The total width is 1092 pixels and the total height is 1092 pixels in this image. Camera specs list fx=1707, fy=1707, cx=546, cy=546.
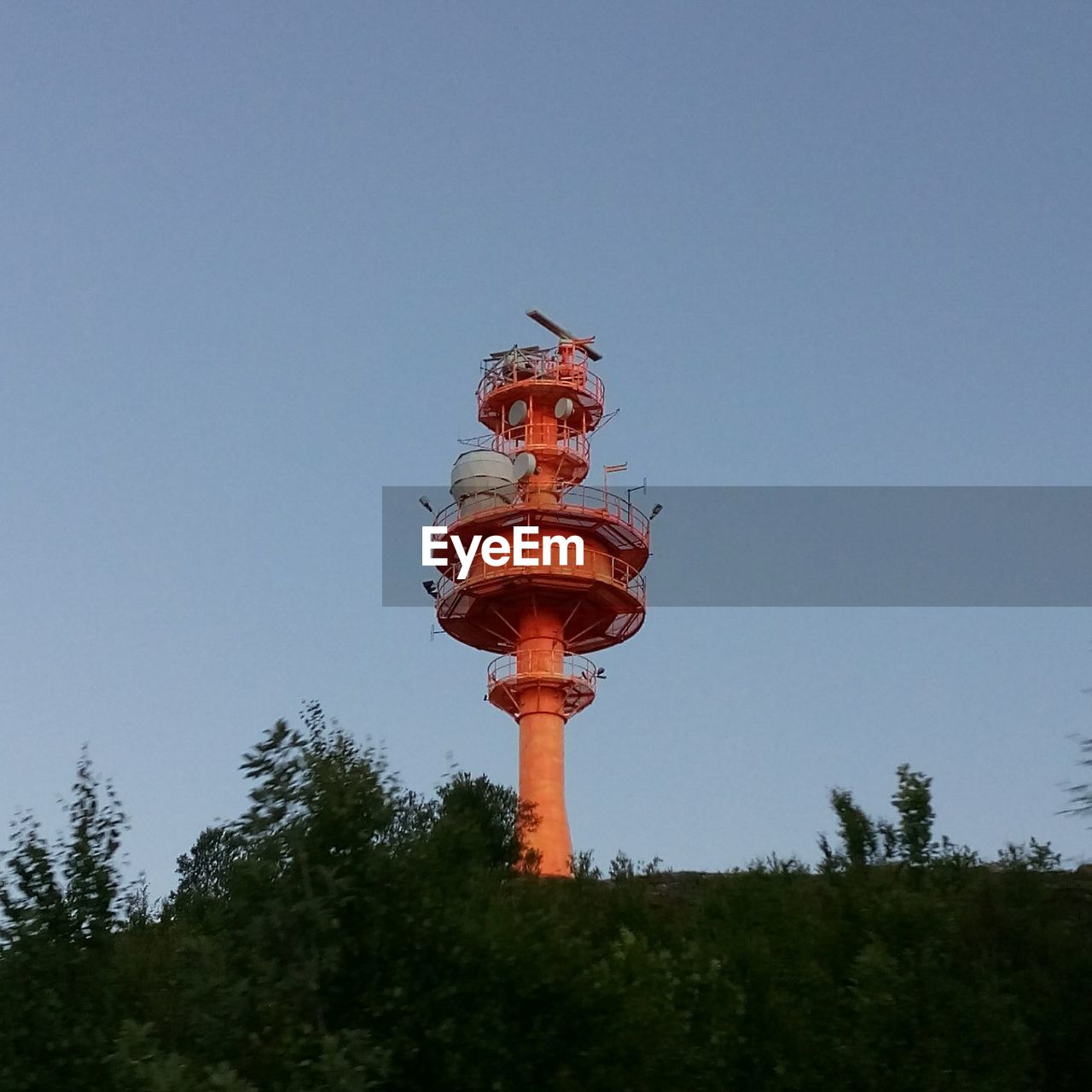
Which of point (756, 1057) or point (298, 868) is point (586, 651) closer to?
point (756, 1057)

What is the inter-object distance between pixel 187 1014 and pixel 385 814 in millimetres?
3176

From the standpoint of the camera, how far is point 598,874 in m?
35.6

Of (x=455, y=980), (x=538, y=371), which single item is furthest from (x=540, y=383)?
(x=455, y=980)

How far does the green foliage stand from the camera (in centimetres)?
1878

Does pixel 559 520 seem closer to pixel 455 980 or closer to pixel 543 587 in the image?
pixel 543 587

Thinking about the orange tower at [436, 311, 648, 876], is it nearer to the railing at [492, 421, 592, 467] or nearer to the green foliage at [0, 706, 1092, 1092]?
the railing at [492, 421, 592, 467]

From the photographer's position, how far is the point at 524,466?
146 feet

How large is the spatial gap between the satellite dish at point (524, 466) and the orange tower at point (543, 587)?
3 centimetres

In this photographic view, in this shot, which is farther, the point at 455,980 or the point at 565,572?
the point at 565,572

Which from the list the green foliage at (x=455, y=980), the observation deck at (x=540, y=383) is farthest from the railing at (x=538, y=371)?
the green foliage at (x=455, y=980)

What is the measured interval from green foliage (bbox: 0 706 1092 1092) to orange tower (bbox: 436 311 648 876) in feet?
48.8

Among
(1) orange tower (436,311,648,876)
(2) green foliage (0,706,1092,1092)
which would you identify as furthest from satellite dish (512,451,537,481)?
(2) green foliage (0,706,1092,1092)

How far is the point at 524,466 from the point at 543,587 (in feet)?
11.7

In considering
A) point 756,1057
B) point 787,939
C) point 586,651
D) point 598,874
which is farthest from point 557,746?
point 756,1057
